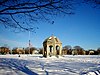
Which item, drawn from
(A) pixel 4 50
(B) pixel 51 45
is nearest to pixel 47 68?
(B) pixel 51 45

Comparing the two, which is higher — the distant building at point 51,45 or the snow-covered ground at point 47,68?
the distant building at point 51,45

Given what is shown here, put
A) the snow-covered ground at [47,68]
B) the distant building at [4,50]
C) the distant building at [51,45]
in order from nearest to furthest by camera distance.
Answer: the snow-covered ground at [47,68], the distant building at [51,45], the distant building at [4,50]

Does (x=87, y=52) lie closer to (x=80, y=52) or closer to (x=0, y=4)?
(x=80, y=52)

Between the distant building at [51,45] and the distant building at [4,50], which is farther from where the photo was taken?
the distant building at [4,50]

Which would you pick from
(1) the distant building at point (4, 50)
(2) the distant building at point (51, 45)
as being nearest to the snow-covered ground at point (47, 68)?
(2) the distant building at point (51, 45)

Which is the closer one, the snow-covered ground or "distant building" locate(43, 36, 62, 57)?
the snow-covered ground

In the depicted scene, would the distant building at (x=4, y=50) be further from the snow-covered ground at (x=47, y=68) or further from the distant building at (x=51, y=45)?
the snow-covered ground at (x=47, y=68)

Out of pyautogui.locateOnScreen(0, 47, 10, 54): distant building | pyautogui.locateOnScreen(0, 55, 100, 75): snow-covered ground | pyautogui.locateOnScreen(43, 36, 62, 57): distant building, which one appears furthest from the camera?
pyautogui.locateOnScreen(0, 47, 10, 54): distant building

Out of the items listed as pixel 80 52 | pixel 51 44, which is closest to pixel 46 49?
pixel 51 44

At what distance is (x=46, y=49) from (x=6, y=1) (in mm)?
37053

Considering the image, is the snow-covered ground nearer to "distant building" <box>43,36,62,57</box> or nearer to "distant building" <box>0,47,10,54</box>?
"distant building" <box>43,36,62,57</box>

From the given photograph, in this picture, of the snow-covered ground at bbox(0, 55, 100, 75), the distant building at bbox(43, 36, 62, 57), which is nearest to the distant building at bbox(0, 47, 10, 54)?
the distant building at bbox(43, 36, 62, 57)

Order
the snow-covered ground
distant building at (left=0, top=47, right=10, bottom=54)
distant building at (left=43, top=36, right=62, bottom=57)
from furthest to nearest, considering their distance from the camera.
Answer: distant building at (left=0, top=47, right=10, bottom=54) < distant building at (left=43, top=36, right=62, bottom=57) < the snow-covered ground

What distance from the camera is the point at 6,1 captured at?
8.75 metres
